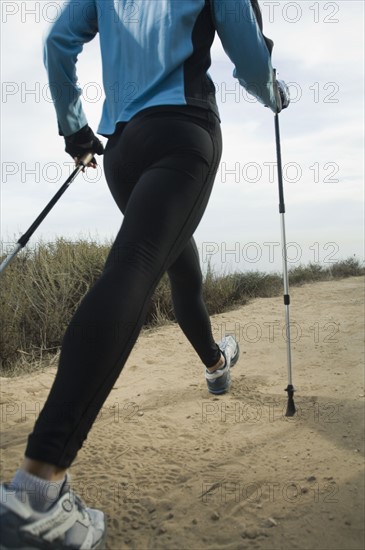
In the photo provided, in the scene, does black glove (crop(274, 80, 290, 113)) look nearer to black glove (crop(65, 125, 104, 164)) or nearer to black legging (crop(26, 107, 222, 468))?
black glove (crop(65, 125, 104, 164))

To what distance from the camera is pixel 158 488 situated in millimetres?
1990

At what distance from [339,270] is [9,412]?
9.86m

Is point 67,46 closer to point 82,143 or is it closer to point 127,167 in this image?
point 82,143

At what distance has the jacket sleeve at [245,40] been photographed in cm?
161

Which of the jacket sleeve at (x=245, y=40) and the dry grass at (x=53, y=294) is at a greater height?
the jacket sleeve at (x=245, y=40)

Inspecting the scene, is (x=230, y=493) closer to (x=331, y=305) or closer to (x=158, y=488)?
(x=158, y=488)

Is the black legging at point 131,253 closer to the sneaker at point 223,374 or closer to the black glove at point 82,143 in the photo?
the black glove at point 82,143

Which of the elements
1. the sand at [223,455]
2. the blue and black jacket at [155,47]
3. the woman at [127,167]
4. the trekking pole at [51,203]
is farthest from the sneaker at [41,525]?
the trekking pole at [51,203]

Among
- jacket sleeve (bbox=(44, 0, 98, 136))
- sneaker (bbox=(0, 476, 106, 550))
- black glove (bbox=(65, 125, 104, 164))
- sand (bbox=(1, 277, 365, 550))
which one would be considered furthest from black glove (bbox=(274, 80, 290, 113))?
sneaker (bbox=(0, 476, 106, 550))

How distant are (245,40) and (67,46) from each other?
629 mm

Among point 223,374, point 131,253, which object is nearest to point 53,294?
point 223,374

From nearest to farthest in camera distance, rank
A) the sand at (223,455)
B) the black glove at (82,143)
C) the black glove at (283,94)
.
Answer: the sand at (223,455), the black glove at (82,143), the black glove at (283,94)

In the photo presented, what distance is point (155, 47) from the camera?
1.58 meters

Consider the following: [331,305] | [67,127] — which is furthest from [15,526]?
[331,305]
